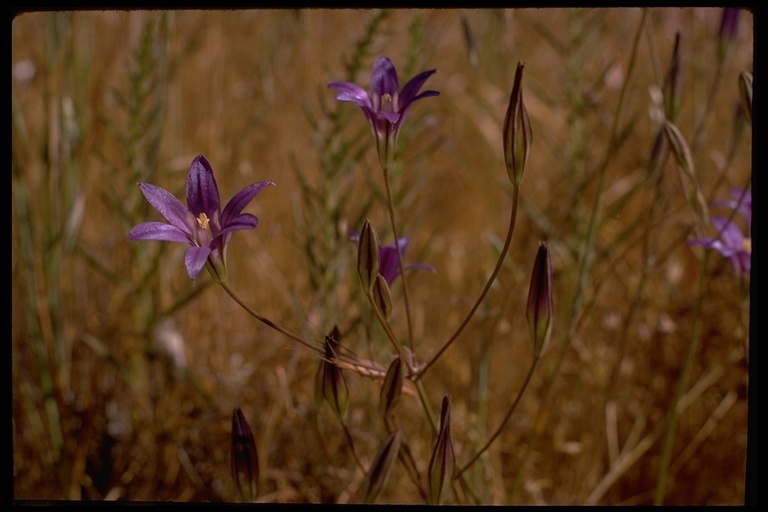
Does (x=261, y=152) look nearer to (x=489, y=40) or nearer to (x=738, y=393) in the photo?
(x=489, y=40)

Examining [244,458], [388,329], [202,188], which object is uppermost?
[202,188]

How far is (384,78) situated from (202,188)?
0.57 ft

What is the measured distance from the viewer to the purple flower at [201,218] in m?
0.57

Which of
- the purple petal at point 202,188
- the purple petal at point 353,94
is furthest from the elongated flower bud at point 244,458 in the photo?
the purple petal at point 353,94

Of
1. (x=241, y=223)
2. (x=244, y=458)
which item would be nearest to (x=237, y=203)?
(x=241, y=223)

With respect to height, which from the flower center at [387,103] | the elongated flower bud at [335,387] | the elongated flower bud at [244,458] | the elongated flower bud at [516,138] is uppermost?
the flower center at [387,103]

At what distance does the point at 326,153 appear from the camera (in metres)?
0.94

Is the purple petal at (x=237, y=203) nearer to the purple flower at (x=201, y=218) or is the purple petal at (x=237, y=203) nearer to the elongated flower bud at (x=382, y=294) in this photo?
the purple flower at (x=201, y=218)

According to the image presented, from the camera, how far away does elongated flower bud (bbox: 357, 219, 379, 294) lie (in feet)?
1.95

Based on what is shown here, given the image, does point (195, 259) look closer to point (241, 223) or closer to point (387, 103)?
point (241, 223)

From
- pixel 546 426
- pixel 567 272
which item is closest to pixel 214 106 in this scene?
pixel 567 272

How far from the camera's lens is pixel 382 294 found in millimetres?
644
